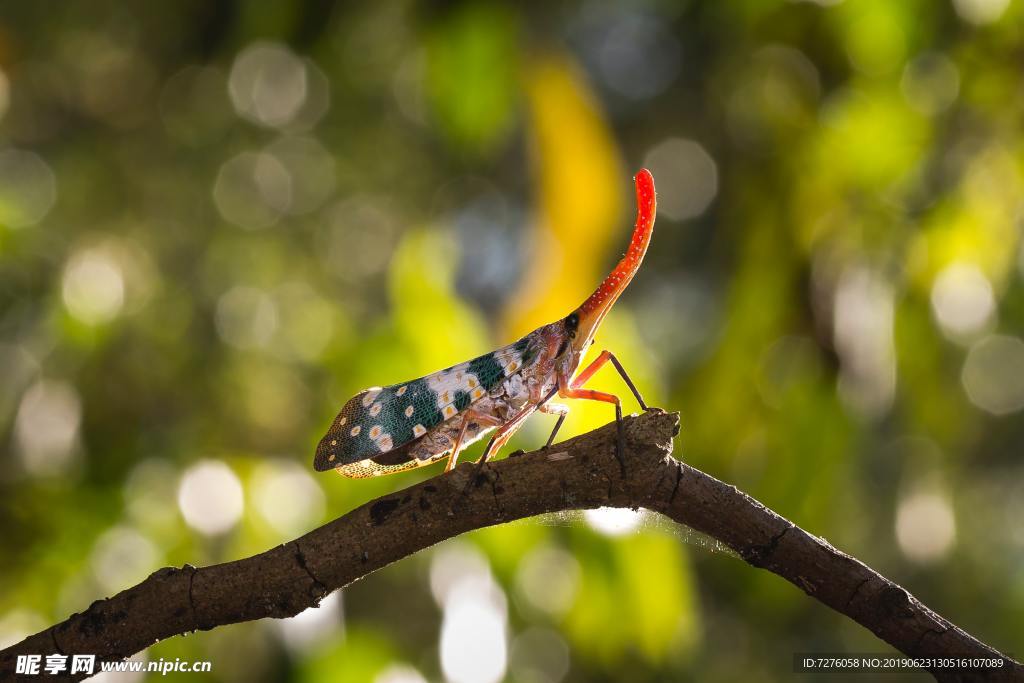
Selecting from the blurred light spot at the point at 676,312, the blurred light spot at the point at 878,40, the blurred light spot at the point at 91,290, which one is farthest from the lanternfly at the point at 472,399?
the blurred light spot at the point at 676,312

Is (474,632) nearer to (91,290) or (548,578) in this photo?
(548,578)

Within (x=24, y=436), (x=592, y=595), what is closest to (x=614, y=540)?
(x=592, y=595)

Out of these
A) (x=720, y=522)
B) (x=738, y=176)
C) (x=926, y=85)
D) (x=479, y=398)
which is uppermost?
(x=738, y=176)

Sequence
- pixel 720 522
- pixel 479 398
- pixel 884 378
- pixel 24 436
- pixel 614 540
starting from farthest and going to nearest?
pixel 24 436 → pixel 884 378 → pixel 614 540 → pixel 479 398 → pixel 720 522

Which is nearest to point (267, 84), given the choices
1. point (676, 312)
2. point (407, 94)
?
point (407, 94)

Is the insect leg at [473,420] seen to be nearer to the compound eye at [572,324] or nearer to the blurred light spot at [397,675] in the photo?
the compound eye at [572,324]

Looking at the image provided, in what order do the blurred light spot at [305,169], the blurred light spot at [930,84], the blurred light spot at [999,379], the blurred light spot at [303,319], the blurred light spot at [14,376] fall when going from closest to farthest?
1. the blurred light spot at [930,84]
2. the blurred light spot at [14,376]
3. the blurred light spot at [999,379]
4. the blurred light spot at [303,319]
5. the blurred light spot at [305,169]

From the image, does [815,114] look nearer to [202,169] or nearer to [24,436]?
[24,436]

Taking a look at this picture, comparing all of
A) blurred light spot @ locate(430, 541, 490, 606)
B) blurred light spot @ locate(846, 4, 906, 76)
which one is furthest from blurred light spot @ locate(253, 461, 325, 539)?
blurred light spot @ locate(846, 4, 906, 76)
